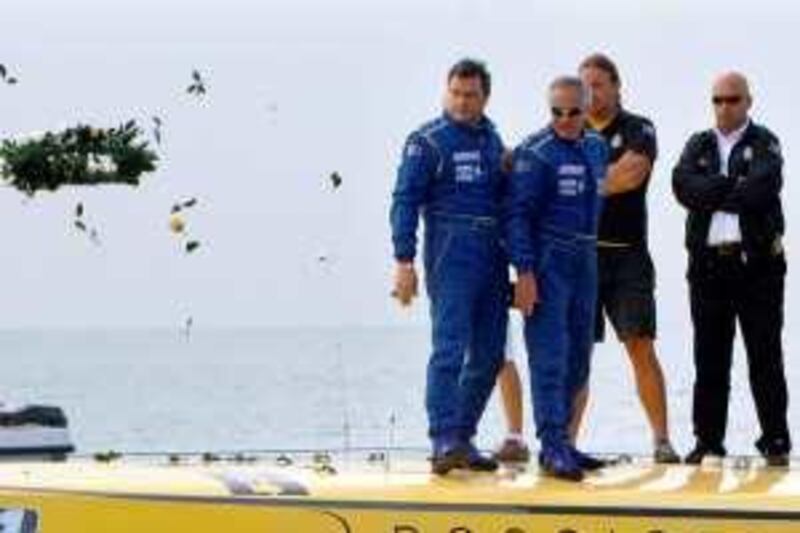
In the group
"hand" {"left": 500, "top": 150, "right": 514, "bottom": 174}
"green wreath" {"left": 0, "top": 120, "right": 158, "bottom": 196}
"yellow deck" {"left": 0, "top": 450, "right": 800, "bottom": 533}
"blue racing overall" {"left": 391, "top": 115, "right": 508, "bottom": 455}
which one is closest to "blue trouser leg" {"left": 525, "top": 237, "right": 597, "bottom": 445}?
"blue racing overall" {"left": 391, "top": 115, "right": 508, "bottom": 455}

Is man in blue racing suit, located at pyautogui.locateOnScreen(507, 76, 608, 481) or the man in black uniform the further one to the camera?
the man in black uniform

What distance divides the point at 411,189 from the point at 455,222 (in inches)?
11.0

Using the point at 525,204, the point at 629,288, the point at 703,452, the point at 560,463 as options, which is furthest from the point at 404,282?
the point at 703,452

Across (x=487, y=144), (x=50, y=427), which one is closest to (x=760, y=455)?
(x=487, y=144)

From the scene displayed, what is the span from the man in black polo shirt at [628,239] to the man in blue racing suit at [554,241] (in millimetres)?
920

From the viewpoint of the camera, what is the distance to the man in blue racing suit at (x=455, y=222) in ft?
39.3

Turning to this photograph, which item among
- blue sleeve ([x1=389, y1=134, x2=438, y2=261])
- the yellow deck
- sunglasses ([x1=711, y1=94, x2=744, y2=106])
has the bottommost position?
the yellow deck

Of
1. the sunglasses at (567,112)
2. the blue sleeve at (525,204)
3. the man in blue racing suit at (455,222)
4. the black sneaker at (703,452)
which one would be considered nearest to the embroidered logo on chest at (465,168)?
the man in blue racing suit at (455,222)

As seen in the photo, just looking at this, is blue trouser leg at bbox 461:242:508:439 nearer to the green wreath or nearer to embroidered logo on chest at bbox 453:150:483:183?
embroidered logo on chest at bbox 453:150:483:183

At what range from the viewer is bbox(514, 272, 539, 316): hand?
1202 centimetres

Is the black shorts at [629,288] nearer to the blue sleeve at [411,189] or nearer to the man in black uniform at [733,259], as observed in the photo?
the man in black uniform at [733,259]

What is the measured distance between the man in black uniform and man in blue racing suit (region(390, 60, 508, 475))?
1.41 meters

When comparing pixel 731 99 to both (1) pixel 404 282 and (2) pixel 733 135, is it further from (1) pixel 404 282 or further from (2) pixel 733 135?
(1) pixel 404 282

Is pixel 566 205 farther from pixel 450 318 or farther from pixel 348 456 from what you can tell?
pixel 348 456
